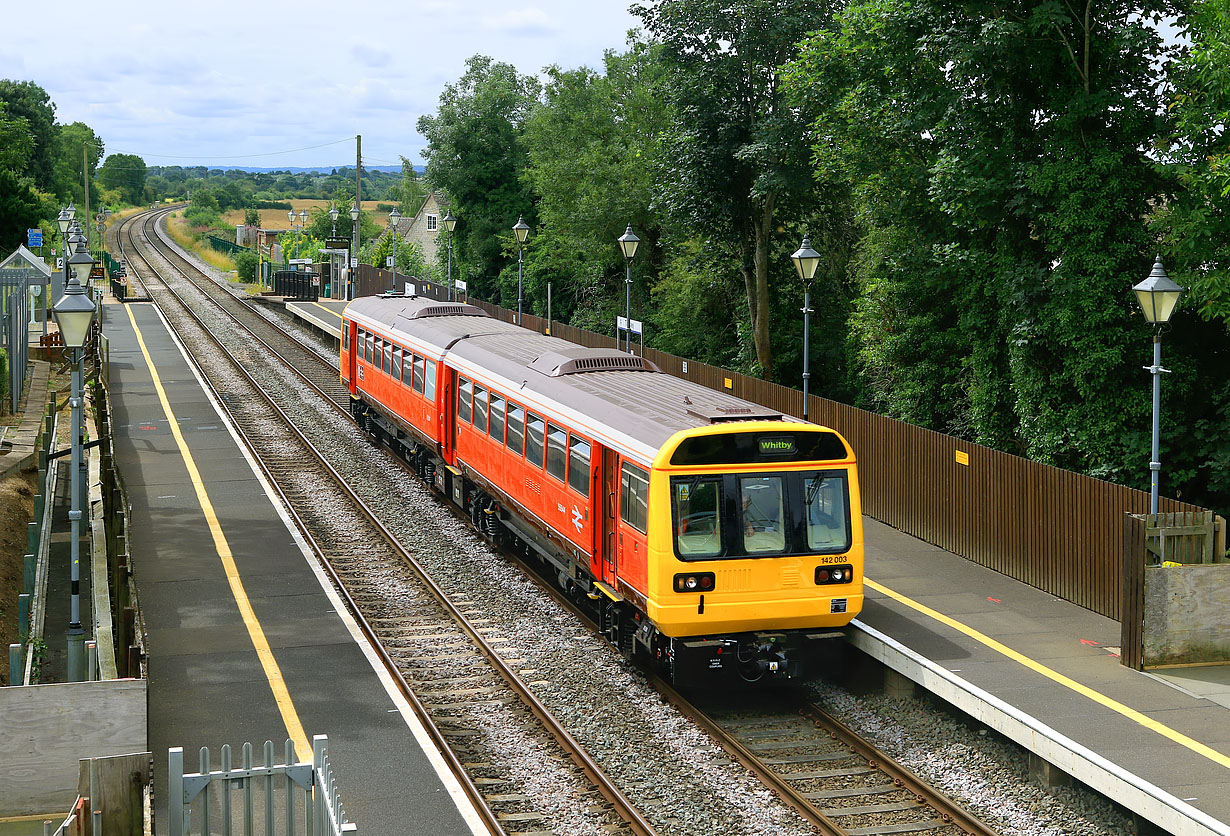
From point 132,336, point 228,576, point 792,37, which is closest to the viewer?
point 228,576

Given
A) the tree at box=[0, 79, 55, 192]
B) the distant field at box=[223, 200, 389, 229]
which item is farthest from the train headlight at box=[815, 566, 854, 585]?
the distant field at box=[223, 200, 389, 229]

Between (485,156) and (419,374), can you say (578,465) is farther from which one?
(485,156)

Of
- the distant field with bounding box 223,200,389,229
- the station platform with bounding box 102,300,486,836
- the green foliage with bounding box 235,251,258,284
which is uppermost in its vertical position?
the distant field with bounding box 223,200,389,229

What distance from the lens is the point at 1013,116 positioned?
19250mm

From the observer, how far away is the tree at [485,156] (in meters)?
57.3

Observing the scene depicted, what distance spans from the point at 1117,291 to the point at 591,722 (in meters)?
10.5

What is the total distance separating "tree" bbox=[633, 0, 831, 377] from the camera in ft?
92.9

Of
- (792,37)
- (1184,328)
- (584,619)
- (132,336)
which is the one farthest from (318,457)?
(132,336)

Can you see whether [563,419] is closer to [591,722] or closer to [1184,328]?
[591,722]

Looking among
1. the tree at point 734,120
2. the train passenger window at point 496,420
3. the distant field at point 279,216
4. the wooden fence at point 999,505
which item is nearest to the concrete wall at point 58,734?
the train passenger window at point 496,420

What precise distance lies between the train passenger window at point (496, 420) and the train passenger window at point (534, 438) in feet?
4.35

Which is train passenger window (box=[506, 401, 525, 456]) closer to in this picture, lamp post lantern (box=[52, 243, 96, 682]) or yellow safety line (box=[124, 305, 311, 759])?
yellow safety line (box=[124, 305, 311, 759])

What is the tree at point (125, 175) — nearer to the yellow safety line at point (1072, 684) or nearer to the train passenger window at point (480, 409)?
the train passenger window at point (480, 409)

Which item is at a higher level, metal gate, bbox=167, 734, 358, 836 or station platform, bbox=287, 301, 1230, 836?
metal gate, bbox=167, 734, 358, 836
